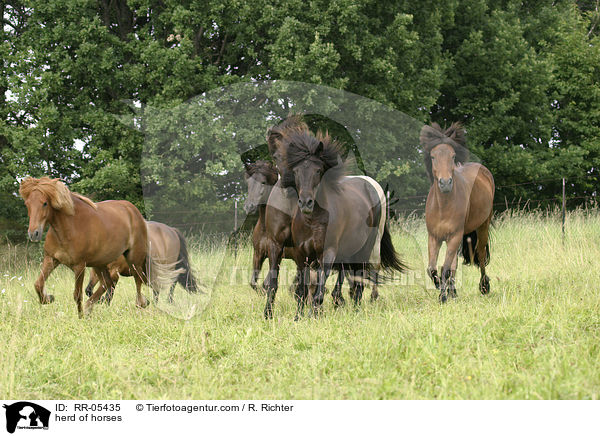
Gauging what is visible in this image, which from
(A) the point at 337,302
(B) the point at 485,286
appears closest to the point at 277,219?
(A) the point at 337,302

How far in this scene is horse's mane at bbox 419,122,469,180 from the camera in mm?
6887

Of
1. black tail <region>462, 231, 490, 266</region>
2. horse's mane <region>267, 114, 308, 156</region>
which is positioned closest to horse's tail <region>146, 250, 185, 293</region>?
horse's mane <region>267, 114, 308, 156</region>

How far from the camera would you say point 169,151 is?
12430 millimetres

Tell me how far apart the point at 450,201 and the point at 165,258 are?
4.39 m

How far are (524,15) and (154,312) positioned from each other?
2234cm

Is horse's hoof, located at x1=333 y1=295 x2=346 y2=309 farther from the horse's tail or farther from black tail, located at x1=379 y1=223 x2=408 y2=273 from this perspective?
the horse's tail

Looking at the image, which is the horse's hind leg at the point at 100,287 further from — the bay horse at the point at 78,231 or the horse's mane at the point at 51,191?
the horse's mane at the point at 51,191

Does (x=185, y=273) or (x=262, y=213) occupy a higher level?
(x=262, y=213)

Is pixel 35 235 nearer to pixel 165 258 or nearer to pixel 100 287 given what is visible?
pixel 100 287
